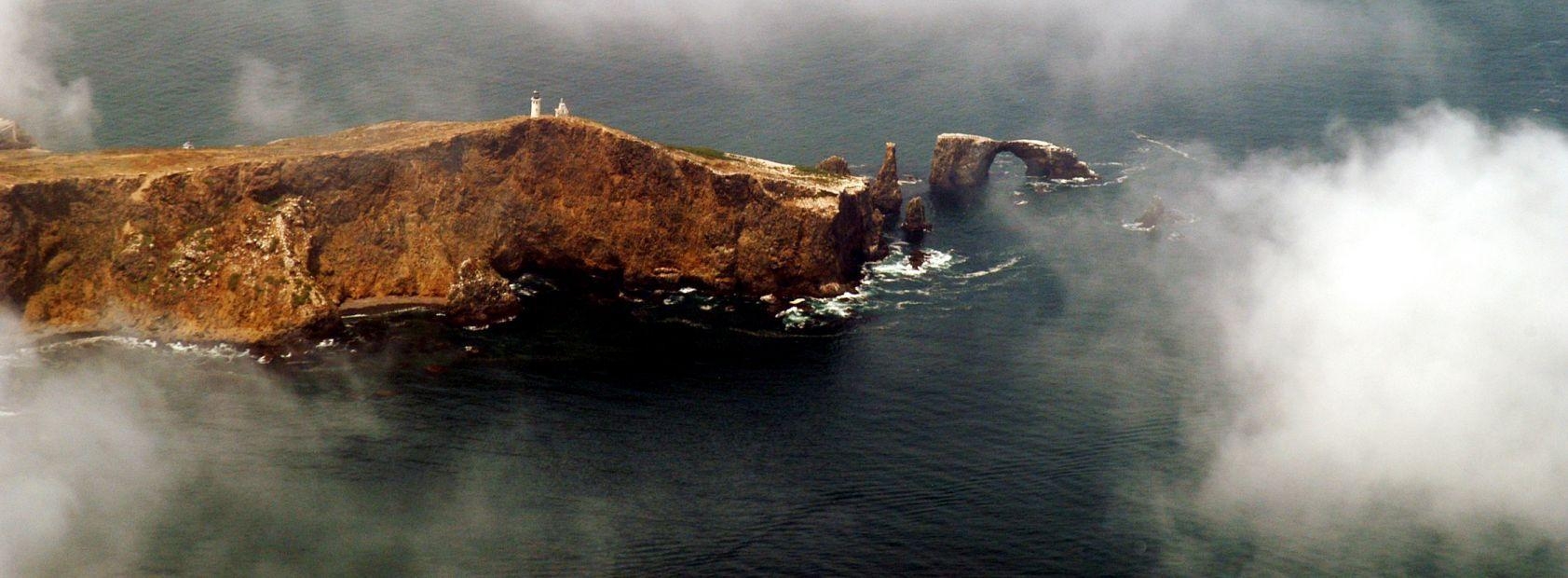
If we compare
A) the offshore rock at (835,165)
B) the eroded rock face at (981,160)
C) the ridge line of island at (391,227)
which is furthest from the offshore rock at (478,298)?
the eroded rock face at (981,160)

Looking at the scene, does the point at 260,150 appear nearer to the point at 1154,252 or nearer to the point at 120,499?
the point at 120,499

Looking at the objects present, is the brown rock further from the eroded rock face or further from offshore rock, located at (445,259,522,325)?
offshore rock, located at (445,259,522,325)

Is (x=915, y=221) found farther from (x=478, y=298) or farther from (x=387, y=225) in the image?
(x=387, y=225)

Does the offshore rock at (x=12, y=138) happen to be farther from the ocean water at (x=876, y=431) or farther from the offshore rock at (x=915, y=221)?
the offshore rock at (x=915, y=221)

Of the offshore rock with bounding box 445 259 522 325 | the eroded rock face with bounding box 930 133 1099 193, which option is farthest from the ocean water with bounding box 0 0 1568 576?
the eroded rock face with bounding box 930 133 1099 193

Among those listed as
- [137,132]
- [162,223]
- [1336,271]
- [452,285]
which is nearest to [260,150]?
[162,223]

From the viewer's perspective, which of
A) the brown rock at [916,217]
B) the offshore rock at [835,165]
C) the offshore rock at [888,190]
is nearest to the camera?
the brown rock at [916,217]
